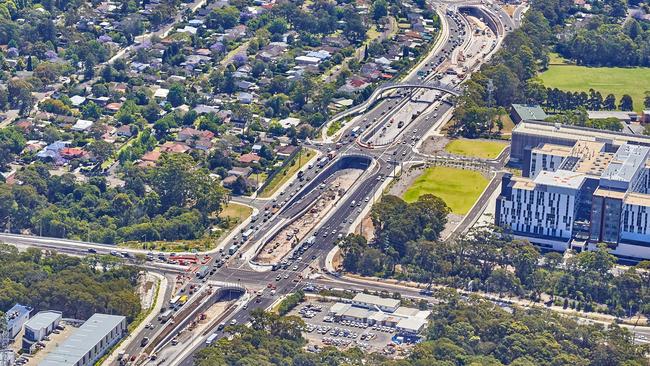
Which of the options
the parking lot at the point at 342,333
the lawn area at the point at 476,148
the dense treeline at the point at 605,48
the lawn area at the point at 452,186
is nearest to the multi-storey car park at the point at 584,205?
the lawn area at the point at 452,186

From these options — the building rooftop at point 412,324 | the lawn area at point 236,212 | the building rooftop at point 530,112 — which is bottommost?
the building rooftop at point 530,112

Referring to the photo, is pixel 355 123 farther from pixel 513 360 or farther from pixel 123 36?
pixel 513 360

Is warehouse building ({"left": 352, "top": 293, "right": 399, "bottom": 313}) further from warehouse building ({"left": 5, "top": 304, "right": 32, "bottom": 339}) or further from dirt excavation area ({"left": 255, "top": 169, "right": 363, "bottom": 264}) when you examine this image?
warehouse building ({"left": 5, "top": 304, "right": 32, "bottom": 339})

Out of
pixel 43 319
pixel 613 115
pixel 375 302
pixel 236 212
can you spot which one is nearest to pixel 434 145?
pixel 613 115

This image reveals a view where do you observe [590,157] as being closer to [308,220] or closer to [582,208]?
[582,208]

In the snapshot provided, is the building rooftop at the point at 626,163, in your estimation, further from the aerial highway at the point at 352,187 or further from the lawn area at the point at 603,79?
the lawn area at the point at 603,79

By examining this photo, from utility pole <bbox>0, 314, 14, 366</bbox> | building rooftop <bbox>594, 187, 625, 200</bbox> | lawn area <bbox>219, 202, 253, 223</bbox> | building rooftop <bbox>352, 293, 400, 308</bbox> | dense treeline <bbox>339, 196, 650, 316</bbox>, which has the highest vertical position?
utility pole <bbox>0, 314, 14, 366</bbox>

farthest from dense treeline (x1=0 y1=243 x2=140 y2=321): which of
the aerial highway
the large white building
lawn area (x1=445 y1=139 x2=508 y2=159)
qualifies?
lawn area (x1=445 y1=139 x2=508 y2=159)
